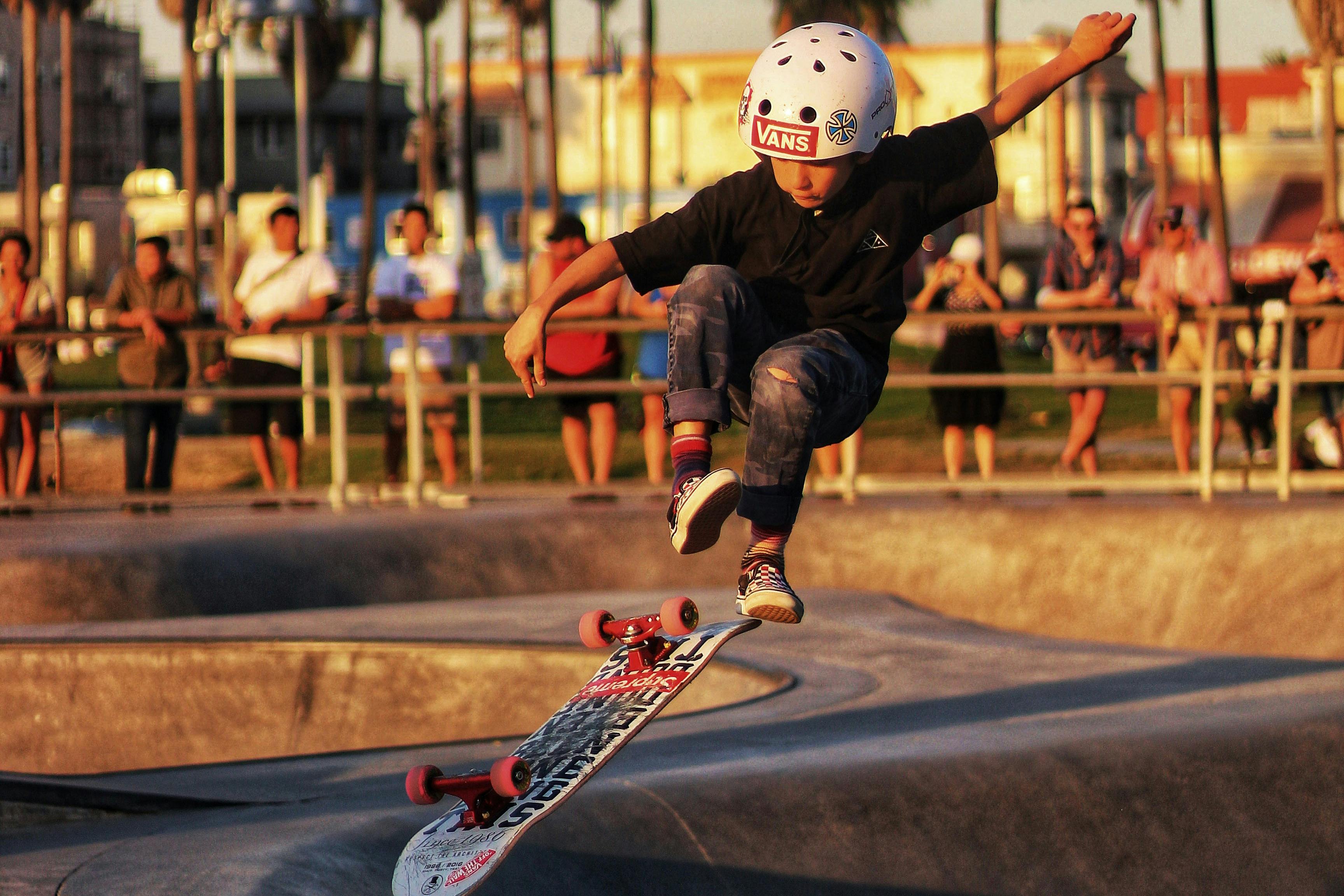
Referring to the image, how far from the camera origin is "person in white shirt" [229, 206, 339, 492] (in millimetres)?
10734

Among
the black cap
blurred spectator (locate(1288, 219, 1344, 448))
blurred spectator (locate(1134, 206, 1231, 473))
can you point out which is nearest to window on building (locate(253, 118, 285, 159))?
the black cap

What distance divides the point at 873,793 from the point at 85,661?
13.1 feet

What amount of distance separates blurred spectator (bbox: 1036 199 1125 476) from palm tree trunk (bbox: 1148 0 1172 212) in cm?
1709

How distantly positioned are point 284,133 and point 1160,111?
60.4 meters

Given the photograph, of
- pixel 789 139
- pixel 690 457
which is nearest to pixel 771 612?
pixel 690 457

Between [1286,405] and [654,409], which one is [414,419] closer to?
[654,409]

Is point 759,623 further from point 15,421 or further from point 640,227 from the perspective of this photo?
point 15,421

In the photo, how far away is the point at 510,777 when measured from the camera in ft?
13.9

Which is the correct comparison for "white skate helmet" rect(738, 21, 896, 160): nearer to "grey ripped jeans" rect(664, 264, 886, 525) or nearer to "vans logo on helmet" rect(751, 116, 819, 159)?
"vans logo on helmet" rect(751, 116, 819, 159)

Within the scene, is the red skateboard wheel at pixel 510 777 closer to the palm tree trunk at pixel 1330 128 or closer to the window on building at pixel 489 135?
the palm tree trunk at pixel 1330 128

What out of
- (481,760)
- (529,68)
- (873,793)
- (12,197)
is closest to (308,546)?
(481,760)

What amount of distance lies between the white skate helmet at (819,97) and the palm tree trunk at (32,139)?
31.4 metres

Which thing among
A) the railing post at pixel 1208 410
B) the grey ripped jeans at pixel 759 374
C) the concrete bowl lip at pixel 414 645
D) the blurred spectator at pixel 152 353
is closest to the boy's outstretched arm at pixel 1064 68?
the grey ripped jeans at pixel 759 374

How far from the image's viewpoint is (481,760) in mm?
6090
